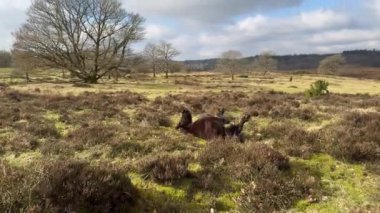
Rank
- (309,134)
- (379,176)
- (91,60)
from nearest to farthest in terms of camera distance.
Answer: (379,176), (309,134), (91,60)

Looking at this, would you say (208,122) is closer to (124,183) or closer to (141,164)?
(141,164)

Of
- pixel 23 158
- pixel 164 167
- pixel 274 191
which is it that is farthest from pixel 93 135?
pixel 274 191

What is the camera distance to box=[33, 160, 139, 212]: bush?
18.3ft

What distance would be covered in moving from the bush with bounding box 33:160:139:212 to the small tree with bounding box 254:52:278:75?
108 meters

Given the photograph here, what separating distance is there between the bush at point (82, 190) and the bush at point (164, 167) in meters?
0.77

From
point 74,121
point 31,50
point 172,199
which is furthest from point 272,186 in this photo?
point 31,50

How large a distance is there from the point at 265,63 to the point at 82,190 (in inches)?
4291

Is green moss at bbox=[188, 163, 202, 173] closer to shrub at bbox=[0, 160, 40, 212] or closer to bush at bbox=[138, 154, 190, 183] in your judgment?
bush at bbox=[138, 154, 190, 183]

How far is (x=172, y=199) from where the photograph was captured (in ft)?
21.5

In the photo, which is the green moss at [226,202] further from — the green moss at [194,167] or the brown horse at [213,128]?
the brown horse at [213,128]

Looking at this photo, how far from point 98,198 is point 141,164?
6.20 feet

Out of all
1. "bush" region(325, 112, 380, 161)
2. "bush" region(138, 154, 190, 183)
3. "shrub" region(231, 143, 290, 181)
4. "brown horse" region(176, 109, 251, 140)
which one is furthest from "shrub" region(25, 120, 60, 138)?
"bush" region(325, 112, 380, 161)

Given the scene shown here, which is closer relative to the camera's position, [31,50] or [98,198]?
[98,198]

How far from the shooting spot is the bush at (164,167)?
284 inches
